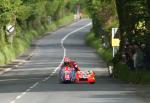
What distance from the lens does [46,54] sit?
8269 cm

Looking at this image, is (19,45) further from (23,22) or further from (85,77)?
(85,77)

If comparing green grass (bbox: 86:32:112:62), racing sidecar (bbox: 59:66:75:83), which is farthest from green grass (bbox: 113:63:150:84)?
green grass (bbox: 86:32:112:62)

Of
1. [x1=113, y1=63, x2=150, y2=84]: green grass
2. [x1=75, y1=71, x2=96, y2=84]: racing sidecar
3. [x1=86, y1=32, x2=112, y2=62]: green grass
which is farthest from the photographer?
[x1=86, y1=32, x2=112, y2=62]: green grass

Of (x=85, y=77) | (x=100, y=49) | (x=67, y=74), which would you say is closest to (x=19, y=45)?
(x=100, y=49)

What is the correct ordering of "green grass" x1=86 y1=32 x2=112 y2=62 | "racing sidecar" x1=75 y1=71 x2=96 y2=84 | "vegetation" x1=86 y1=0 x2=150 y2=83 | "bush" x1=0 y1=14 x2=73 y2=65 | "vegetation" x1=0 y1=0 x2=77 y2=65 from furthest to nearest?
1. "green grass" x1=86 y1=32 x2=112 y2=62
2. "bush" x1=0 y1=14 x2=73 y2=65
3. "vegetation" x1=0 y1=0 x2=77 y2=65
4. "vegetation" x1=86 y1=0 x2=150 y2=83
5. "racing sidecar" x1=75 y1=71 x2=96 y2=84

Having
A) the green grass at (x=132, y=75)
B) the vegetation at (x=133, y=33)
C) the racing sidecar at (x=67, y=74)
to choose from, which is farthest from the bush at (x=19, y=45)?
the racing sidecar at (x=67, y=74)

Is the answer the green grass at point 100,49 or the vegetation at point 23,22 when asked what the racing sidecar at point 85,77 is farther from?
the green grass at point 100,49

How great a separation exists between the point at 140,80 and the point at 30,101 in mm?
12537

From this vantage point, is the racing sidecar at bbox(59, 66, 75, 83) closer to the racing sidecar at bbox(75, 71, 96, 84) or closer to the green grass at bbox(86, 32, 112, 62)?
the racing sidecar at bbox(75, 71, 96, 84)

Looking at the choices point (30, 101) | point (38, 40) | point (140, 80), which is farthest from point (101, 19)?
point (30, 101)

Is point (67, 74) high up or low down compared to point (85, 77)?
up

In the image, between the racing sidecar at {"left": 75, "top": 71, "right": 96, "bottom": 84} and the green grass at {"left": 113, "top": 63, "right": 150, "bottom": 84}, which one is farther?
the racing sidecar at {"left": 75, "top": 71, "right": 96, "bottom": 84}

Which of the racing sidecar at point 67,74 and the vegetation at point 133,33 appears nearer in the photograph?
the racing sidecar at point 67,74

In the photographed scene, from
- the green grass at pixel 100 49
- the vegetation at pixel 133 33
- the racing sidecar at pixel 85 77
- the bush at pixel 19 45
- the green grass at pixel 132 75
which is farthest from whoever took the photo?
the green grass at pixel 100 49
